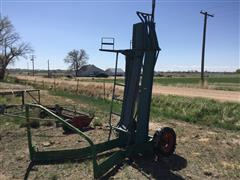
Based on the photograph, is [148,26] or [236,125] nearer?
[148,26]

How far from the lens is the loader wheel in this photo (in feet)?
23.6

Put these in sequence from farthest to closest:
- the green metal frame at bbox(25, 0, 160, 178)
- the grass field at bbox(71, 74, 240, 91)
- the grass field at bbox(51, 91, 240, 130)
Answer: the grass field at bbox(71, 74, 240, 91) → the grass field at bbox(51, 91, 240, 130) → the green metal frame at bbox(25, 0, 160, 178)

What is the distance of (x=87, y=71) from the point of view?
12069cm

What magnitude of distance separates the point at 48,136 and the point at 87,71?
4402 inches

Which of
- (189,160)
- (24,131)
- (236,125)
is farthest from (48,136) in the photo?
(236,125)

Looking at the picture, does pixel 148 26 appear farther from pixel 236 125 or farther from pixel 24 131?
pixel 236 125

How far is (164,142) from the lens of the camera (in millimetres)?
7316

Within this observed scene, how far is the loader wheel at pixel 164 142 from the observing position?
23.6 feet

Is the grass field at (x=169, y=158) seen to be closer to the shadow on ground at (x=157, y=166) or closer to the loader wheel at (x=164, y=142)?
the shadow on ground at (x=157, y=166)

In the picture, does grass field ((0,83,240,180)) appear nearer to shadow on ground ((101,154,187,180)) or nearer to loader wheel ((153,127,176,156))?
shadow on ground ((101,154,187,180))

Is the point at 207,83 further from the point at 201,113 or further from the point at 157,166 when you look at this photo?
the point at 157,166

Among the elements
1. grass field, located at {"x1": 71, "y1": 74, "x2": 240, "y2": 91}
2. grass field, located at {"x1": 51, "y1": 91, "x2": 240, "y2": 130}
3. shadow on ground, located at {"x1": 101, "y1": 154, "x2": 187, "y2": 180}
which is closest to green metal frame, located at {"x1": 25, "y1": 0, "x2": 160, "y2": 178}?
shadow on ground, located at {"x1": 101, "y1": 154, "x2": 187, "y2": 180}

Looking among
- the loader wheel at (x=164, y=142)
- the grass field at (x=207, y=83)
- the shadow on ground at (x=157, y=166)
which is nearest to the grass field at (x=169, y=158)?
the shadow on ground at (x=157, y=166)

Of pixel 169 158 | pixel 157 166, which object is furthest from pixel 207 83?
pixel 157 166
